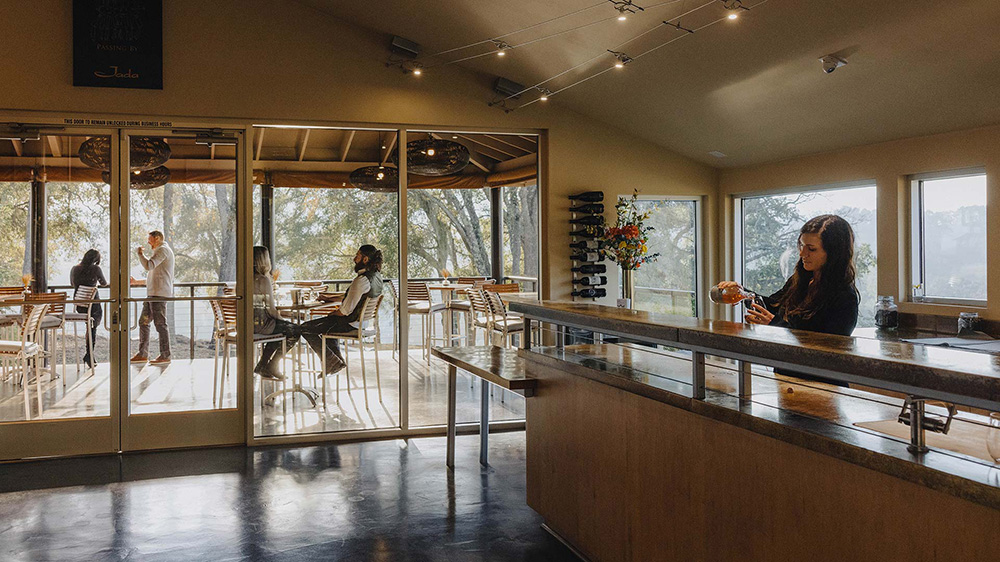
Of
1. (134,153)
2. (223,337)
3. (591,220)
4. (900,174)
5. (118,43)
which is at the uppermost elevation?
(118,43)

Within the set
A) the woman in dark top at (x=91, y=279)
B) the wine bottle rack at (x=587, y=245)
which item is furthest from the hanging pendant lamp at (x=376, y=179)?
the woman in dark top at (x=91, y=279)

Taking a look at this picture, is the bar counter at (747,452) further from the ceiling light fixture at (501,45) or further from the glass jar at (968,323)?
the glass jar at (968,323)

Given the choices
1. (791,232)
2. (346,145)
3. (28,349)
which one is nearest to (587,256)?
(791,232)

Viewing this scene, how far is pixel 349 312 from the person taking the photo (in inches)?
232

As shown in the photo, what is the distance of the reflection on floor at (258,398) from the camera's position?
213 inches

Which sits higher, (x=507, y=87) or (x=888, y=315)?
(x=507, y=87)

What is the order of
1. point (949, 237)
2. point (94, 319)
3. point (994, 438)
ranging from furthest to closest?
→ point (94, 319), point (949, 237), point (994, 438)

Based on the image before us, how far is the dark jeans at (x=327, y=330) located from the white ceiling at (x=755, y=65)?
6.79 feet

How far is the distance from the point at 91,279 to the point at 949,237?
19.2 feet

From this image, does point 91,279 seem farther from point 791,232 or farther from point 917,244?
point 917,244

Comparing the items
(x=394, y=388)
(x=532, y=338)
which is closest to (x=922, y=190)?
(x=532, y=338)

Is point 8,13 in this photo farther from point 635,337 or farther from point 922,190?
point 922,190

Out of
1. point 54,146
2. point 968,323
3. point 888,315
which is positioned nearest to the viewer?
point 968,323

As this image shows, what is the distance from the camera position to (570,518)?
3.41 metres
